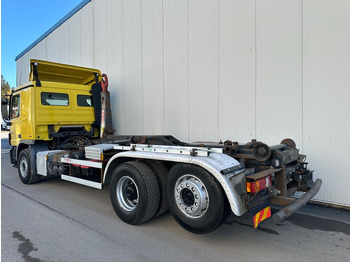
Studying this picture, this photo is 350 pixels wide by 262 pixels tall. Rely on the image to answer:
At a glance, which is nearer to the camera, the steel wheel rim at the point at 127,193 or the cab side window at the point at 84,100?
the steel wheel rim at the point at 127,193

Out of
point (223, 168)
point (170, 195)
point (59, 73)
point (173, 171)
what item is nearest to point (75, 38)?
point (59, 73)

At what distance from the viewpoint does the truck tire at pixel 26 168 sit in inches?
256

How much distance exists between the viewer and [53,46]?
47.6 feet

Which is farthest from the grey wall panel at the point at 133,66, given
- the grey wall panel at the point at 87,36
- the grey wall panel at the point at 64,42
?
the grey wall panel at the point at 64,42

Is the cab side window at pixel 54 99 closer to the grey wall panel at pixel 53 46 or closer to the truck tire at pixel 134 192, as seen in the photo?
the truck tire at pixel 134 192

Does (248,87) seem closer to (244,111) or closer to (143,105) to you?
(244,111)

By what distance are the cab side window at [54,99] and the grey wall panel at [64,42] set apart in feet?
23.5

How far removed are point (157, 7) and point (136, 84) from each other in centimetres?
245

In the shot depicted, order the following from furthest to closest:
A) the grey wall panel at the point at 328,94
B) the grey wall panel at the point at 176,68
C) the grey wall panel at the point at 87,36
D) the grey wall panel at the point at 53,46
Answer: the grey wall panel at the point at 53,46 → the grey wall panel at the point at 87,36 → the grey wall panel at the point at 176,68 → the grey wall panel at the point at 328,94

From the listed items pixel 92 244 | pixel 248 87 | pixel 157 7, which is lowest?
pixel 92 244

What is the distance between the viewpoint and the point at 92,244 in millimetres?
3289

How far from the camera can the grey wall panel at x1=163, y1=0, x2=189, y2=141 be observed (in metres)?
6.88

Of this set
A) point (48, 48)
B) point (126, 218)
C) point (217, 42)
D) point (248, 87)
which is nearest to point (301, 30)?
point (248, 87)

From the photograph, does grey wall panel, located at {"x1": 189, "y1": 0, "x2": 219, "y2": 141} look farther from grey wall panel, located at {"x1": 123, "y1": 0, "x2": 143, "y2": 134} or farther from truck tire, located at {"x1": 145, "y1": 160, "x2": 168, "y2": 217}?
truck tire, located at {"x1": 145, "y1": 160, "x2": 168, "y2": 217}
